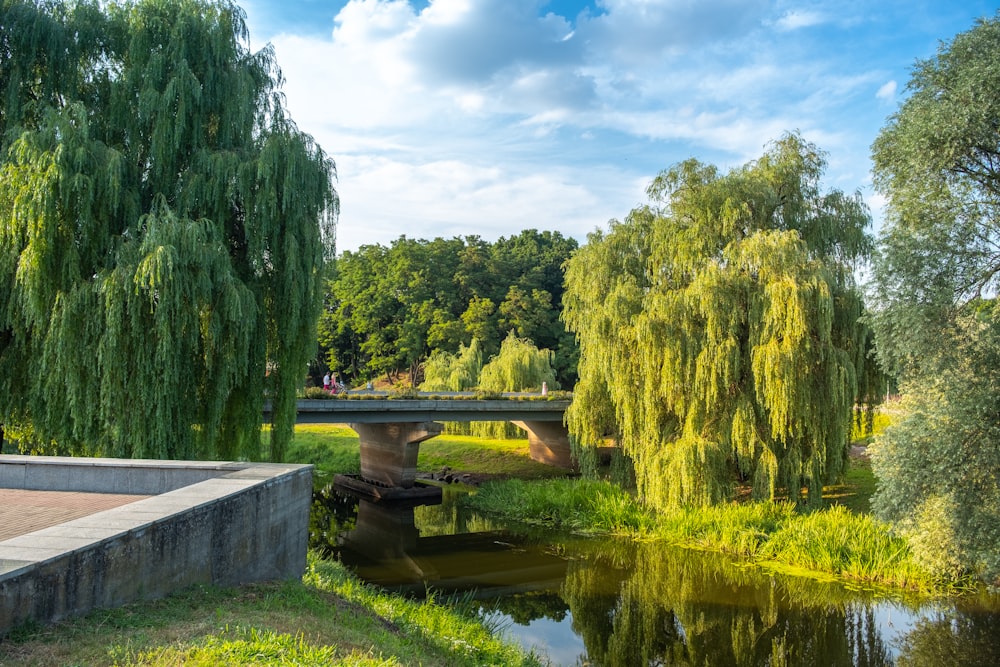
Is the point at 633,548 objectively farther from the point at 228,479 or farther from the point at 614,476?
the point at 228,479

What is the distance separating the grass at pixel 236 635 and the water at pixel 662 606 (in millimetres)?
4230

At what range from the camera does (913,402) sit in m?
Result: 11.3

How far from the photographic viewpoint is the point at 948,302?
10.7 m

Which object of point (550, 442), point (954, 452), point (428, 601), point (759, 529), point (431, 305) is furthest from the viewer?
point (431, 305)

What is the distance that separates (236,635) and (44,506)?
3.74 metres

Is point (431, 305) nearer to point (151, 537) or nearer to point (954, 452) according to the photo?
point (954, 452)

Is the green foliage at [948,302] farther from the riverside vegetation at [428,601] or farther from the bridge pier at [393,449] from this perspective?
the bridge pier at [393,449]

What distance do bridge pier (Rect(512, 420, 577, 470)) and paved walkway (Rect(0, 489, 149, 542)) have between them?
19729 millimetres

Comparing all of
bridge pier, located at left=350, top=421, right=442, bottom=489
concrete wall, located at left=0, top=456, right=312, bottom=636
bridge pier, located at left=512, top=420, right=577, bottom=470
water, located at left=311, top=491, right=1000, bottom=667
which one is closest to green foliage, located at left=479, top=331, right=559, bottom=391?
bridge pier, located at left=512, top=420, right=577, bottom=470

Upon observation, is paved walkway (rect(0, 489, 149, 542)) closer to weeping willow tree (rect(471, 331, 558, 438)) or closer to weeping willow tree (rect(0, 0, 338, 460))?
weeping willow tree (rect(0, 0, 338, 460))

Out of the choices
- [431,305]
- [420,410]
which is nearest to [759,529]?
[420,410]

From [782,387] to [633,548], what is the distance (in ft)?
17.1

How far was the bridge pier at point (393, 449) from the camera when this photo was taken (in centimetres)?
2464

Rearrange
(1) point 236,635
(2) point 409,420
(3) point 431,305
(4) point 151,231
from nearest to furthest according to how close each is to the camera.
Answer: (1) point 236,635 → (4) point 151,231 → (2) point 409,420 → (3) point 431,305
